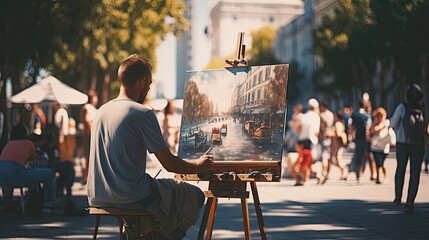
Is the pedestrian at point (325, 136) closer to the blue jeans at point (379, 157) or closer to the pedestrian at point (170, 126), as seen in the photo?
the blue jeans at point (379, 157)

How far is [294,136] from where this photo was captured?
664 inches

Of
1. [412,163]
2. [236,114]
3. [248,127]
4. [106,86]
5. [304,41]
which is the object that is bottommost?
[412,163]

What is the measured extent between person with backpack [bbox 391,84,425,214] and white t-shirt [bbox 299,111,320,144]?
4543mm

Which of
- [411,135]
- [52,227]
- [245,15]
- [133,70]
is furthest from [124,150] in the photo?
[245,15]

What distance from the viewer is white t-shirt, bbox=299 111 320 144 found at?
16.5 m

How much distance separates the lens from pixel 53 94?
17.9 meters

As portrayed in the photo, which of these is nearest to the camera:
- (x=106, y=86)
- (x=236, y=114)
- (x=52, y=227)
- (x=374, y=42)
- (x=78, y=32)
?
(x=236, y=114)

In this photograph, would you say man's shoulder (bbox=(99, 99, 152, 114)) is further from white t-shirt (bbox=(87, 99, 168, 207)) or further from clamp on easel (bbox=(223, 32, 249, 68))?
clamp on easel (bbox=(223, 32, 249, 68))

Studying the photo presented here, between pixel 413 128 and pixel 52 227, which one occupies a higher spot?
pixel 413 128

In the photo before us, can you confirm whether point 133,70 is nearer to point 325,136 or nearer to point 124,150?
point 124,150

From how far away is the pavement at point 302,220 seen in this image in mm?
9276

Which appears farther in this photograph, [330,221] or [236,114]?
[330,221]

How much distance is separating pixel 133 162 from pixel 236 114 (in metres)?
1.84

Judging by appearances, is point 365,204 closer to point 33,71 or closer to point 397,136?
point 397,136
